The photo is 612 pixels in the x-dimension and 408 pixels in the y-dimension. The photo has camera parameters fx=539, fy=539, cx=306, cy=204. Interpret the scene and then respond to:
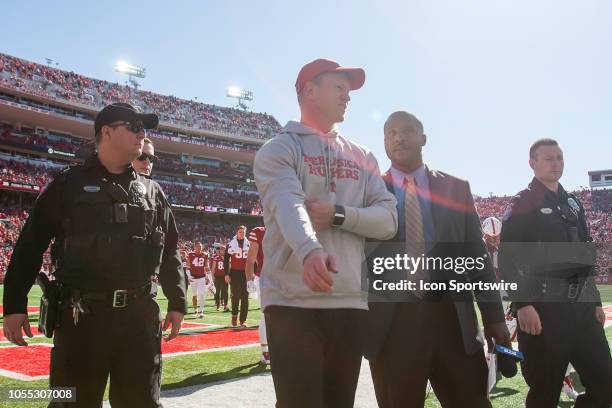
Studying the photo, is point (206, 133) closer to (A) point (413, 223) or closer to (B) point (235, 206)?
(B) point (235, 206)

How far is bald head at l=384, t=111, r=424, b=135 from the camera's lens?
3393mm

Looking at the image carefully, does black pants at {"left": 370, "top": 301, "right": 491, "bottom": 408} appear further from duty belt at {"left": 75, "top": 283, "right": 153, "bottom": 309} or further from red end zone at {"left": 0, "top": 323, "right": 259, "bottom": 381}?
red end zone at {"left": 0, "top": 323, "right": 259, "bottom": 381}

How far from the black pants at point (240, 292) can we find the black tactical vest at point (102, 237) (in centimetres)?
829

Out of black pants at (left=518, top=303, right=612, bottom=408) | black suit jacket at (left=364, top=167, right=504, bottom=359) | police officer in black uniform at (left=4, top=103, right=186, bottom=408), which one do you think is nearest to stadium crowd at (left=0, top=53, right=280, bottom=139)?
police officer in black uniform at (left=4, top=103, right=186, bottom=408)

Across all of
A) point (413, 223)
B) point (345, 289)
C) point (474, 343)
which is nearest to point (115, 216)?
point (345, 289)

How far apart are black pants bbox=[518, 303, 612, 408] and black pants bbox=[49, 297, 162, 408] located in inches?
98.5

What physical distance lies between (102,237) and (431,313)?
1.92 metres

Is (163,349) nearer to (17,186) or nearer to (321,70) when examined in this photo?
(321,70)

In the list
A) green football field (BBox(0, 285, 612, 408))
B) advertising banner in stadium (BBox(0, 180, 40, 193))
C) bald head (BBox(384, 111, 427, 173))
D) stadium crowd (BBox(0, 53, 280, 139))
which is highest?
stadium crowd (BBox(0, 53, 280, 139))

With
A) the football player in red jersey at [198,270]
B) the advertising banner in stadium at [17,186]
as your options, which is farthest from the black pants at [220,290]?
the advertising banner in stadium at [17,186]

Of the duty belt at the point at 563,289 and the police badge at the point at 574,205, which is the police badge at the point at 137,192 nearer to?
the duty belt at the point at 563,289

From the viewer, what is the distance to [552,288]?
3.75 m

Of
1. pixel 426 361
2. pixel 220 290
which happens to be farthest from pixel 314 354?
pixel 220 290

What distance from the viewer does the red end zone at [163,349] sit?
20.2 feet
